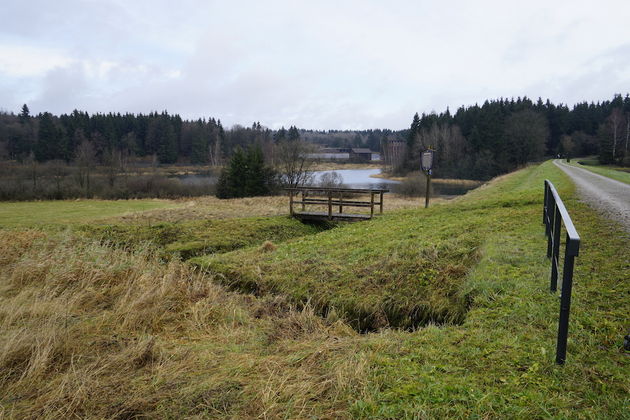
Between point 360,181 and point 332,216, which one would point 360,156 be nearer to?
point 360,181

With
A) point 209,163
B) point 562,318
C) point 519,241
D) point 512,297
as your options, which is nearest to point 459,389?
point 562,318

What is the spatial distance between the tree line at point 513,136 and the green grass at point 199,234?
57.3m

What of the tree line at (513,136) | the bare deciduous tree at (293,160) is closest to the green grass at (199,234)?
the bare deciduous tree at (293,160)

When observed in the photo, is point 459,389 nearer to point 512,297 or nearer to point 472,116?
point 512,297

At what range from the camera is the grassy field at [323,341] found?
314 cm

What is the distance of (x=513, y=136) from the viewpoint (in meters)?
67.3

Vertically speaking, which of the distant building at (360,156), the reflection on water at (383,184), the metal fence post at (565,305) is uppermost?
the distant building at (360,156)

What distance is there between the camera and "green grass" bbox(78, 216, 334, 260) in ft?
38.9

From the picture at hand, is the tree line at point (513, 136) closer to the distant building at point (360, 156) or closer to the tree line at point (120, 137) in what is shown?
the tree line at point (120, 137)

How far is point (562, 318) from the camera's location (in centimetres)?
306

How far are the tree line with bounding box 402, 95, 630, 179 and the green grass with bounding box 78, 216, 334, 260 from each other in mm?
57292

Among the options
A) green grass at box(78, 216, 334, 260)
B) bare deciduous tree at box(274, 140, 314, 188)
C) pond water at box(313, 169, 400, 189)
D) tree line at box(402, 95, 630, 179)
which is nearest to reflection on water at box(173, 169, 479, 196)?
pond water at box(313, 169, 400, 189)

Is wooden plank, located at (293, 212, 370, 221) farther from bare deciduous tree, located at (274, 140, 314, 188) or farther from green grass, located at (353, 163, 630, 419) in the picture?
bare deciduous tree, located at (274, 140, 314, 188)

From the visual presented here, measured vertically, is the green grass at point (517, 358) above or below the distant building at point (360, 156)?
below
